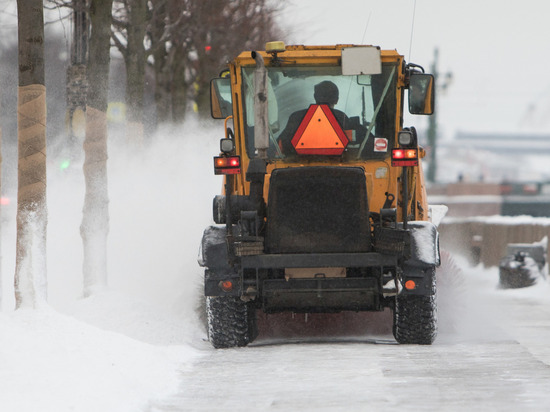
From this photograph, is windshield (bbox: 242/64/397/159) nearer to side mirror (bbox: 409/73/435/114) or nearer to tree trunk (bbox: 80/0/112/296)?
side mirror (bbox: 409/73/435/114)

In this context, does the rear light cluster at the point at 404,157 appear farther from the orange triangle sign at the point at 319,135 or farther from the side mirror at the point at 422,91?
the orange triangle sign at the point at 319,135

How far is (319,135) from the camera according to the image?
33.2 feet

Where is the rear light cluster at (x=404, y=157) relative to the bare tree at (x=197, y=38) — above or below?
below

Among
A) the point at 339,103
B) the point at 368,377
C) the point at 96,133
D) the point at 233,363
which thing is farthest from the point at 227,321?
the point at 96,133

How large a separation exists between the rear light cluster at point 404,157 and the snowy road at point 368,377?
1.59 meters

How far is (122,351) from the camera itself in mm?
8383

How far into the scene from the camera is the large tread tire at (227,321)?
9.97 m

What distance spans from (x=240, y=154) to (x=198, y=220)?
9.89 meters

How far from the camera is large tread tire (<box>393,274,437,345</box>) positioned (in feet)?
32.2

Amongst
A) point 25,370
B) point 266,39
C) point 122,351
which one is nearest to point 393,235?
point 122,351

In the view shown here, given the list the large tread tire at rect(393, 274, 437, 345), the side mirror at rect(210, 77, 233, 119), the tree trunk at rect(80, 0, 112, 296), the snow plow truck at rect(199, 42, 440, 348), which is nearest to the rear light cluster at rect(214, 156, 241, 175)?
the snow plow truck at rect(199, 42, 440, 348)

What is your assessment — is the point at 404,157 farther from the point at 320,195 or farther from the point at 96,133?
the point at 96,133

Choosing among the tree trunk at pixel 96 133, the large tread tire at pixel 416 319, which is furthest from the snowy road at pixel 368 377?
the tree trunk at pixel 96 133

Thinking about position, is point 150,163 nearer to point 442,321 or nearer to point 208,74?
point 208,74
